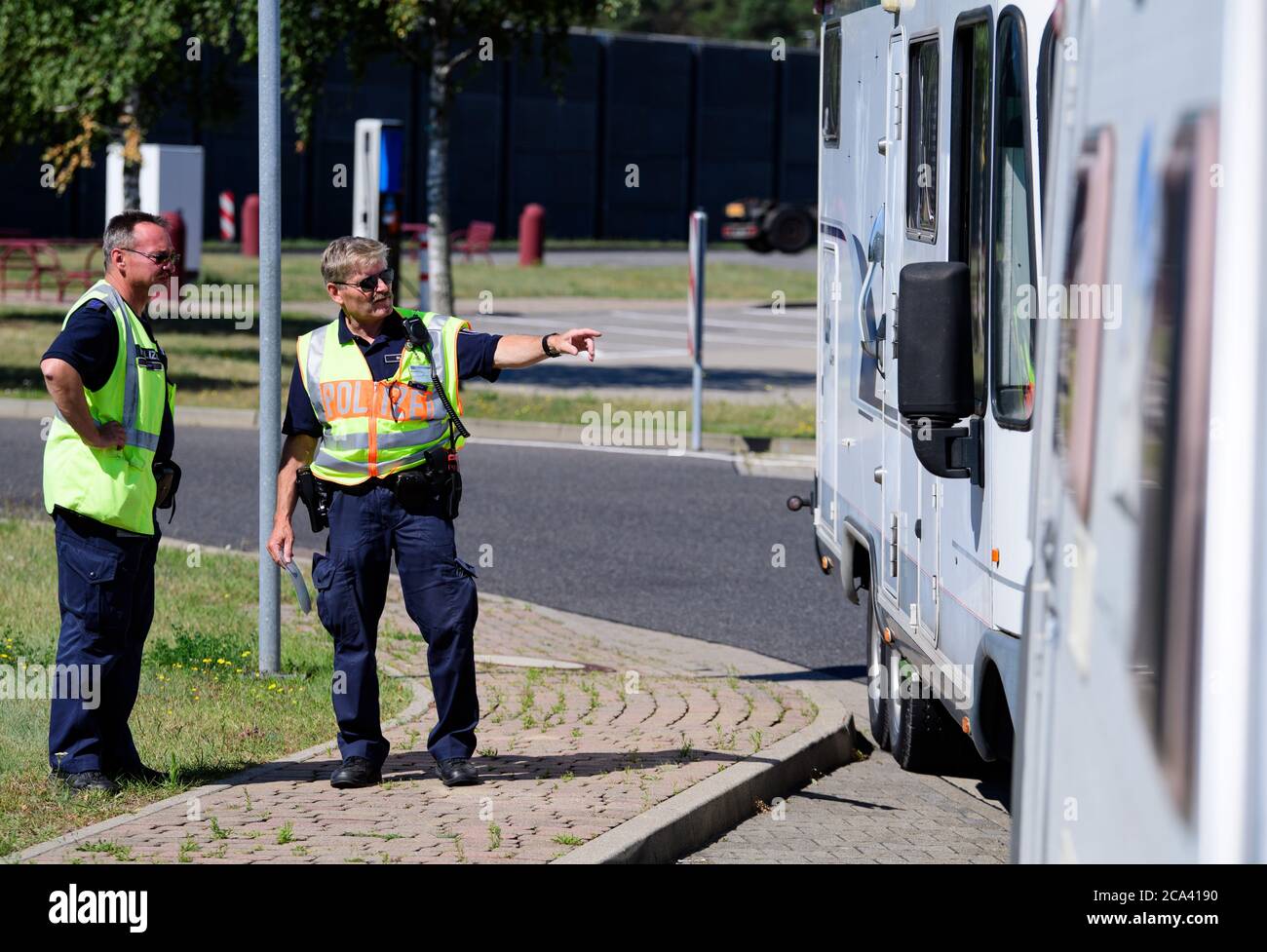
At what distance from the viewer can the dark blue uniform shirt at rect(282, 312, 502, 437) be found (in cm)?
645

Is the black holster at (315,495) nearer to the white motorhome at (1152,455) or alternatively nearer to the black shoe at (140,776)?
the black shoe at (140,776)

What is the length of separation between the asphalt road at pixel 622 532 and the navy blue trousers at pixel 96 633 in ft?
10.7

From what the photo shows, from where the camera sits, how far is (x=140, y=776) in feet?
21.1

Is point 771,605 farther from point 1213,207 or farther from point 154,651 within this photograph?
point 1213,207

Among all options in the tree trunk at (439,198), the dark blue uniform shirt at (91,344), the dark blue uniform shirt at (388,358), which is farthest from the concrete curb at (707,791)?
the tree trunk at (439,198)

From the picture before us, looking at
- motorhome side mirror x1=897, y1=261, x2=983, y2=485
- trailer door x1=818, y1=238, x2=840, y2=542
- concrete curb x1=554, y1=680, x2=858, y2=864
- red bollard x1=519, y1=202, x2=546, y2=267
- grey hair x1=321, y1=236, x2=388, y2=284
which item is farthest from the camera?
red bollard x1=519, y1=202, x2=546, y2=267

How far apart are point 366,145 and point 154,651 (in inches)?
452

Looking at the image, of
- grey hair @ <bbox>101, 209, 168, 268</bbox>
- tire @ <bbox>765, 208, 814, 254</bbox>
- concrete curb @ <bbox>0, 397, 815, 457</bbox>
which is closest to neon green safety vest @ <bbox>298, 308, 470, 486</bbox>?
grey hair @ <bbox>101, 209, 168, 268</bbox>

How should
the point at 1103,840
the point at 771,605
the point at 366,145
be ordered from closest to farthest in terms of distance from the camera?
1. the point at 1103,840
2. the point at 771,605
3. the point at 366,145

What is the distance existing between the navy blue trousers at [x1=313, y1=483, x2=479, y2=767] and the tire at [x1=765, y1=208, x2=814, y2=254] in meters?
35.3

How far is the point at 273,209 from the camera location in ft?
26.9

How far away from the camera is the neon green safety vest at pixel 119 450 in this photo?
6207mm

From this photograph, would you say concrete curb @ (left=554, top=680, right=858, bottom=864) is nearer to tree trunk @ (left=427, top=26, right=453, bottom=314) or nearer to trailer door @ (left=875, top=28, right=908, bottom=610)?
trailer door @ (left=875, top=28, right=908, bottom=610)

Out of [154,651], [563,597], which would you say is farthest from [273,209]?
[563,597]
